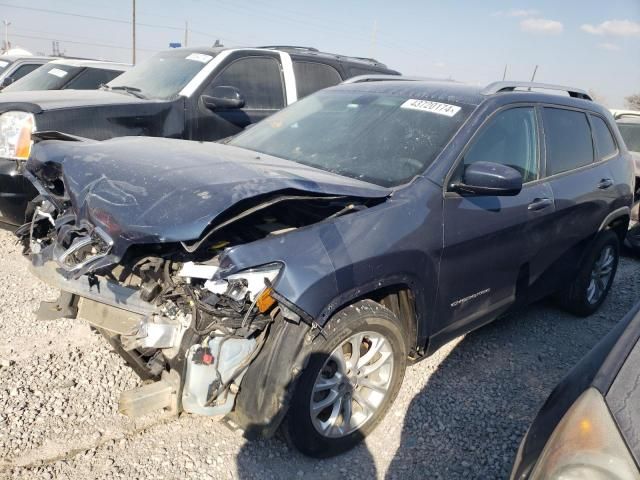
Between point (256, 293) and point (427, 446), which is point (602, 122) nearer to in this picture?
point (427, 446)

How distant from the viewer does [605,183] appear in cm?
425

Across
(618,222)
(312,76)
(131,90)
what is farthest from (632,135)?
(131,90)

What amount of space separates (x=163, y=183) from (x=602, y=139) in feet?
12.2

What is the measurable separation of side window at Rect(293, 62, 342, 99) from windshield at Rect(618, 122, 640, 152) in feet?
17.4

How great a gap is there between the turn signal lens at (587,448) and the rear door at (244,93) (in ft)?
15.4

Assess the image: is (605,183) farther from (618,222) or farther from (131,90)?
(131,90)

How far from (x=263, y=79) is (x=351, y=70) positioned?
4.42 feet

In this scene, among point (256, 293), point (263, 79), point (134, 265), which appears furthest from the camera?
point (263, 79)

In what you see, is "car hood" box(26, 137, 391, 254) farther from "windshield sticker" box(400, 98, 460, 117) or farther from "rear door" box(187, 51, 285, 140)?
"rear door" box(187, 51, 285, 140)

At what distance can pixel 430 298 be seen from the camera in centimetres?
291

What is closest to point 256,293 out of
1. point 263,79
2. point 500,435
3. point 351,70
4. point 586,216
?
point 500,435

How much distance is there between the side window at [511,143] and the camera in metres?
3.20

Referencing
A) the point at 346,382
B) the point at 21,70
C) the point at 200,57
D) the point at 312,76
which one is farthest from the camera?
the point at 21,70

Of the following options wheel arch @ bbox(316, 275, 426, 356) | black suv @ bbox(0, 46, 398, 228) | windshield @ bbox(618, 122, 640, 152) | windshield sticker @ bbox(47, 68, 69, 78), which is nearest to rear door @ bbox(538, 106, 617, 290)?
wheel arch @ bbox(316, 275, 426, 356)
